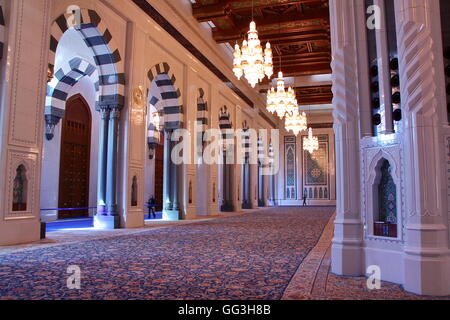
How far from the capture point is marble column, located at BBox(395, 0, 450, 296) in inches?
86.0

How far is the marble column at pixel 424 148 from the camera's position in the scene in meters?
2.18

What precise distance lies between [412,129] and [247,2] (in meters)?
6.82

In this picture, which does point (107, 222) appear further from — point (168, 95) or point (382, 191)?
point (382, 191)

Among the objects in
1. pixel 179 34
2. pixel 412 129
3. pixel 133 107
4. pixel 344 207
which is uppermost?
pixel 179 34

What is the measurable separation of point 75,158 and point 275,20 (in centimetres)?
592

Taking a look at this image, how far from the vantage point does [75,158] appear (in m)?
9.68

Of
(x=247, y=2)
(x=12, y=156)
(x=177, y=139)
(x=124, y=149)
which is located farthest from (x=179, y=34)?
(x=12, y=156)

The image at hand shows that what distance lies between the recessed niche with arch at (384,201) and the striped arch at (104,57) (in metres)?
4.74

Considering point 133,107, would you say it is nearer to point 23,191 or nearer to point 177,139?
point 177,139

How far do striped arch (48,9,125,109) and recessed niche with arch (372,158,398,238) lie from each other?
474cm

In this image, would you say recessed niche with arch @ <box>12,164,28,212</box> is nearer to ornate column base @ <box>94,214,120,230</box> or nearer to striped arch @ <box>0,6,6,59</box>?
striped arch @ <box>0,6,6,59</box>

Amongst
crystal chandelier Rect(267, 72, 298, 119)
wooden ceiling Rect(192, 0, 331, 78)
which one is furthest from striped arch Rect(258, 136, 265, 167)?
crystal chandelier Rect(267, 72, 298, 119)

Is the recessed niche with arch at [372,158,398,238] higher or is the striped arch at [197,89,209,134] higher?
the striped arch at [197,89,209,134]

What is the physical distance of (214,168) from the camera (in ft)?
33.9
